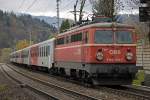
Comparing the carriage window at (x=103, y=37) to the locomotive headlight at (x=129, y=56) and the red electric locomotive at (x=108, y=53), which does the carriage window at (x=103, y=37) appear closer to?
the red electric locomotive at (x=108, y=53)

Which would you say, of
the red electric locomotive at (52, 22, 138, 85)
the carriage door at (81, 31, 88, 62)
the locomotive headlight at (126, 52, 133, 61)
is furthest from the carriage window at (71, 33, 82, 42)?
the locomotive headlight at (126, 52, 133, 61)

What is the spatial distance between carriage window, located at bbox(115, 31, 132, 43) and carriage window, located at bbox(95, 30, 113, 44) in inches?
14.1

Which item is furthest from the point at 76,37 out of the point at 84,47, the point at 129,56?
the point at 129,56

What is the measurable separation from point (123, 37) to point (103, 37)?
1031mm

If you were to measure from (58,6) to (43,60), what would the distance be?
23.6 meters

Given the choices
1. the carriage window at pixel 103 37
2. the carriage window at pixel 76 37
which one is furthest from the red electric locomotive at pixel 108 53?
the carriage window at pixel 76 37

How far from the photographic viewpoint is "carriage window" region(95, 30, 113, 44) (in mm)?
21031

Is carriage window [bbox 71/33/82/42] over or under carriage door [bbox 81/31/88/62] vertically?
over

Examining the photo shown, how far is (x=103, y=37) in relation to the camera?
2114cm

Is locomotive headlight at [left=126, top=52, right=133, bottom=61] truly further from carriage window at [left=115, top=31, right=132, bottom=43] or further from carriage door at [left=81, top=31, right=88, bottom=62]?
carriage door at [left=81, top=31, right=88, bottom=62]

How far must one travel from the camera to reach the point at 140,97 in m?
16.7

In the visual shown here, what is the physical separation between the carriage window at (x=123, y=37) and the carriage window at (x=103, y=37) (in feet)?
1.18

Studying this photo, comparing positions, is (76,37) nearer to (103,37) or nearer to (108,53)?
(103,37)

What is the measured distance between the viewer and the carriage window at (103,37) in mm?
21031
